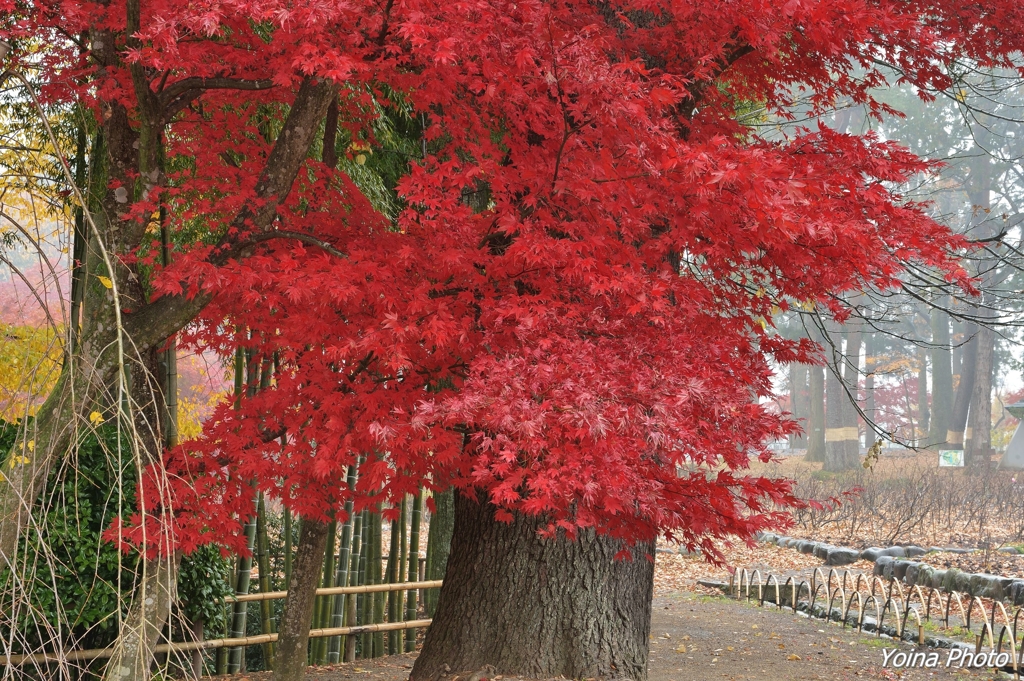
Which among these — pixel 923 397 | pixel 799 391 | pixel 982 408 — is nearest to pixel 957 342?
pixel 923 397

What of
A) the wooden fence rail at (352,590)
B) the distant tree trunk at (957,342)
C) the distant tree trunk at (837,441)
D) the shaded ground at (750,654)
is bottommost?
the shaded ground at (750,654)

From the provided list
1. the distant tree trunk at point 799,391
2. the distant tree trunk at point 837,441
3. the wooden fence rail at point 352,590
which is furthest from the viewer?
the distant tree trunk at point 799,391

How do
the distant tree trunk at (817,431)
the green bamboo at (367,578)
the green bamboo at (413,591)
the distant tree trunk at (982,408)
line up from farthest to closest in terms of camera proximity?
the distant tree trunk at (817,431) < the distant tree trunk at (982,408) < the green bamboo at (413,591) < the green bamboo at (367,578)

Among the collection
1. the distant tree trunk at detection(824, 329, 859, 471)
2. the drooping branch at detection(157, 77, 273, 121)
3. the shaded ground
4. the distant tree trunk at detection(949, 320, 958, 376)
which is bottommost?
the shaded ground

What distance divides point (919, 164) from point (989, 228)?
21.9 metres

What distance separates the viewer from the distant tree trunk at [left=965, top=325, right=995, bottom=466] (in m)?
20.4

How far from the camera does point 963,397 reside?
22.6 m

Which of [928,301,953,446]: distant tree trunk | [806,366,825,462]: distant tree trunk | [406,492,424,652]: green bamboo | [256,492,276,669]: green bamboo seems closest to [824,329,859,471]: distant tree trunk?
[806,366,825,462]: distant tree trunk

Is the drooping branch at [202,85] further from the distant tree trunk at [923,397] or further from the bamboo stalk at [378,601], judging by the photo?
the distant tree trunk at [923,397]

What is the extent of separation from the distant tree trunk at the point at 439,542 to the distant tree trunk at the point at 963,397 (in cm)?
1826

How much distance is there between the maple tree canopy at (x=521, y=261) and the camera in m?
3.35

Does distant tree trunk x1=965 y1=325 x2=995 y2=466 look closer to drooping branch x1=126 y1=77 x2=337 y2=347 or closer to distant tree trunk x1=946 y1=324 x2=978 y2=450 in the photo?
distant tree trunk x1=946 y1=324 x2=978 y2=450

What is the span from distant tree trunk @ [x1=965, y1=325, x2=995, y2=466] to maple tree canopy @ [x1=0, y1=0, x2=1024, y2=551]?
18447 millimetres

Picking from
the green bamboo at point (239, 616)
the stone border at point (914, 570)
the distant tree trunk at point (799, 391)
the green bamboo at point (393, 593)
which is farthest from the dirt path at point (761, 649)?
the distant tree trunk at point (799, 391)
